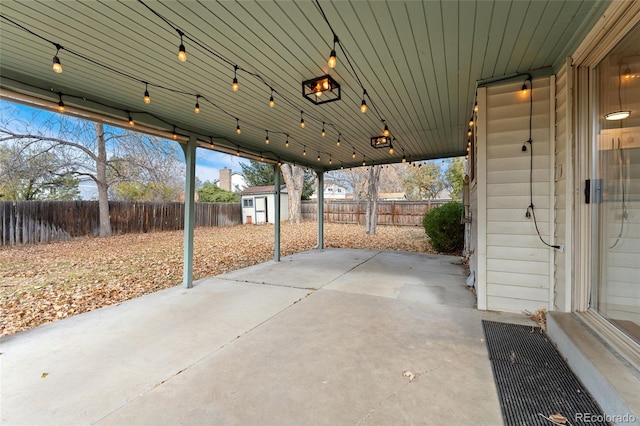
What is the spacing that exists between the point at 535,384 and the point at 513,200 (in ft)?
6.36

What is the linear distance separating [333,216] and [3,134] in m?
13.0

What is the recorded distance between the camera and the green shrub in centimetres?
711

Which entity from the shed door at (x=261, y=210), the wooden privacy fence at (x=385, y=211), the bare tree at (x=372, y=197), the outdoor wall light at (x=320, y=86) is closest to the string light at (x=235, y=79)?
the outdoor wall light at (x=320, y=86)

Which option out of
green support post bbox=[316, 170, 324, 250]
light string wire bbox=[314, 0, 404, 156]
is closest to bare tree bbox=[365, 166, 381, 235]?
green support post bbox=[316, 170, 324, 250]

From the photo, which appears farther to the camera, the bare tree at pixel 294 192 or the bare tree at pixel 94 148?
the bare tree at pixel 294 192

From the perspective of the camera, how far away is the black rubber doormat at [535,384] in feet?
5.08

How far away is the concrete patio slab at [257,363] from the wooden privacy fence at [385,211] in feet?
33.8

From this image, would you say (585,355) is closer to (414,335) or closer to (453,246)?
(414,335)

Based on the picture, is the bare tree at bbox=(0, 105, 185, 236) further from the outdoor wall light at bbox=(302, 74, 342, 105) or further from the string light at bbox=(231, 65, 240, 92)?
the outdoor wall light at bbox=(302, 74, 342, 105)

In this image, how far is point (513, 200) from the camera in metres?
3.08

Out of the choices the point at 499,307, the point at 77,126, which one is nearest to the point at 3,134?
the point at 77,126

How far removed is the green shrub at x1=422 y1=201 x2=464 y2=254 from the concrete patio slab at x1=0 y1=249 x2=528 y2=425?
3598mm

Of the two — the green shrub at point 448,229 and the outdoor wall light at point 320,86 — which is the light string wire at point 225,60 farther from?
the green shrub at point 448,229

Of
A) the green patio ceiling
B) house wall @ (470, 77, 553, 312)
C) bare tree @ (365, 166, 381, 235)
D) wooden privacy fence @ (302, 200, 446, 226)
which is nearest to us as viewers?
the green patio ceiling
